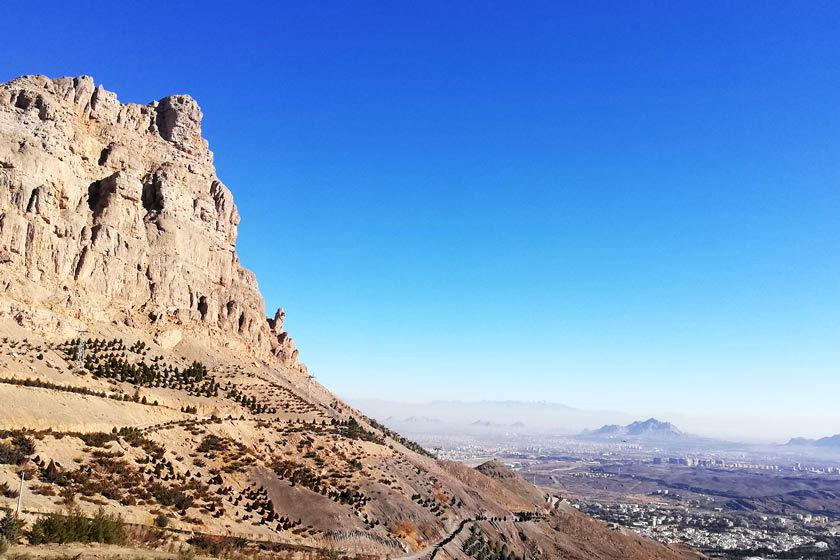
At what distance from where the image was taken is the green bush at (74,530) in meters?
24.0

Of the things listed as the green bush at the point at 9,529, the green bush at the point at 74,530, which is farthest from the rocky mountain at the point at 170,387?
the green bush at the point at 9,529

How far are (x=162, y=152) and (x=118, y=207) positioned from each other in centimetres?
1944

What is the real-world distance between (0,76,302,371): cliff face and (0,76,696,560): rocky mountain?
0.26 m

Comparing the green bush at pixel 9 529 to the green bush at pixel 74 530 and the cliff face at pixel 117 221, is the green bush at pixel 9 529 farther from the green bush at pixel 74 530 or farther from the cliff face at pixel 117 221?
the cliff face at pixel 117 221

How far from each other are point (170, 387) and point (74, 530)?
1795 inches

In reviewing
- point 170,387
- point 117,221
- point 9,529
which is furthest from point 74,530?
point 117,221

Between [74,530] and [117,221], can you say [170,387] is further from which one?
[74,530]

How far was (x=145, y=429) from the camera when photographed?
166 ft

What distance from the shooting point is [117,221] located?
260ft

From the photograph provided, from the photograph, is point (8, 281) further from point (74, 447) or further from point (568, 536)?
point (568, 536)

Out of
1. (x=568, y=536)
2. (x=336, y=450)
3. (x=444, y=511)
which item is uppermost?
(x=336, y=450)

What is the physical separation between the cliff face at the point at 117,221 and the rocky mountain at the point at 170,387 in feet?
0.87

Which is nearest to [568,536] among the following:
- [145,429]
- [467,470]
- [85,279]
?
[467,470]

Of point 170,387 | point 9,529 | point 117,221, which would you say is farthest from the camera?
point 117,221
